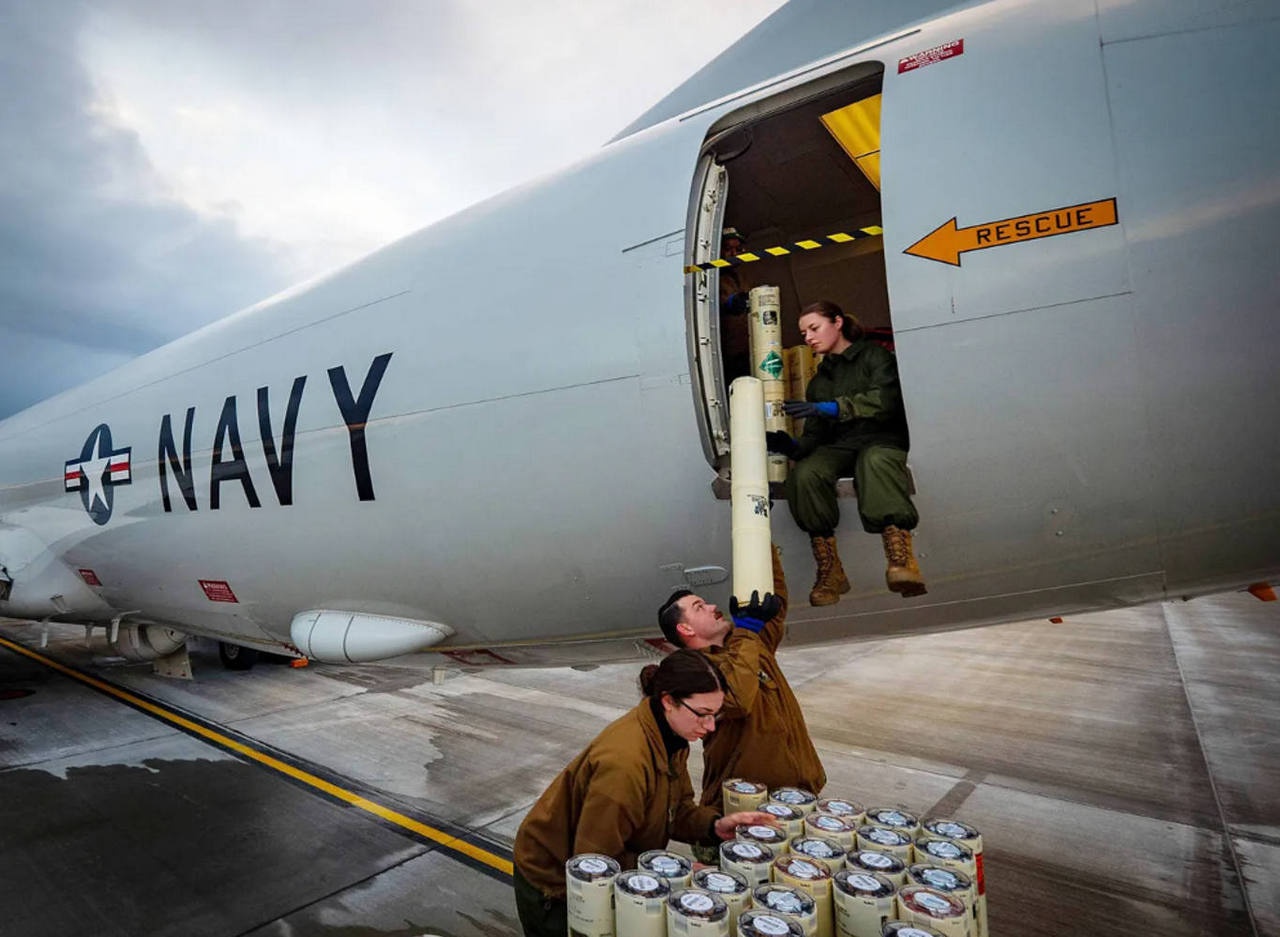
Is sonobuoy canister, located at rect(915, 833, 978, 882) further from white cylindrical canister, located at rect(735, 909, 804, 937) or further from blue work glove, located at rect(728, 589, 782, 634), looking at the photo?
blue work glove, located at rect(728, 589, 782, 634)

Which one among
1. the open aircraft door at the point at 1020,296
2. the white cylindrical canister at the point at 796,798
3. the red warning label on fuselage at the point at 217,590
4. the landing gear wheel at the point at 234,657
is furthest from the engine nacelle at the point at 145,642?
the open aircraft door at the point at 1020,296

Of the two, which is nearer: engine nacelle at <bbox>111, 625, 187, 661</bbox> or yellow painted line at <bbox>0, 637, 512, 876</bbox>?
yellow painted line at <bbox>0, 637, 512, 876</bbox>

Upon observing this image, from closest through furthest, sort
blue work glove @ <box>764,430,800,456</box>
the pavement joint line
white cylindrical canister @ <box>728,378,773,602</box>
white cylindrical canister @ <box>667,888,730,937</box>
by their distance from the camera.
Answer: white cylindrical canister @ <box>667,888,730,937</box> < white cylindrical canister @ <box>728,378,773,602</box> < blue work glove @ <box>764,430,800,456</box> < the pavement joint line

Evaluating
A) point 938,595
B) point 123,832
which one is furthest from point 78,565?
point 938,595

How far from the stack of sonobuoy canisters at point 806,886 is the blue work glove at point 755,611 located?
739 millimetres

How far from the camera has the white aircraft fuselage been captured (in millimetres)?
2496

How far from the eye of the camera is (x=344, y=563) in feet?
14.9

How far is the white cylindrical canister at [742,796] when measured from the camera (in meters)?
2.93

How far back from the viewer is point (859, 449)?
305 centimetres

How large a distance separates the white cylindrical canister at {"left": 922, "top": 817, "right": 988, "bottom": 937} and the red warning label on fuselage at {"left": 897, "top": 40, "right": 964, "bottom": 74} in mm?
2939

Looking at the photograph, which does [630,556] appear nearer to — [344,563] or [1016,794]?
[344,563]

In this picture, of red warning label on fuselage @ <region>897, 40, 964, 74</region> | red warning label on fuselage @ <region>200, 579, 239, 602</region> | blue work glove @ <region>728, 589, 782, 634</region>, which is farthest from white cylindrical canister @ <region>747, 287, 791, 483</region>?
red warning label on fuselage @ <region>200, 579, 239, 602</region>

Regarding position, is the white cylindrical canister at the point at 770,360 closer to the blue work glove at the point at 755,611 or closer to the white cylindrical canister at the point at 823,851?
the blue work glove at the point at 755,611

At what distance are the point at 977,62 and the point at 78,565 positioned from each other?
8.85 meters
